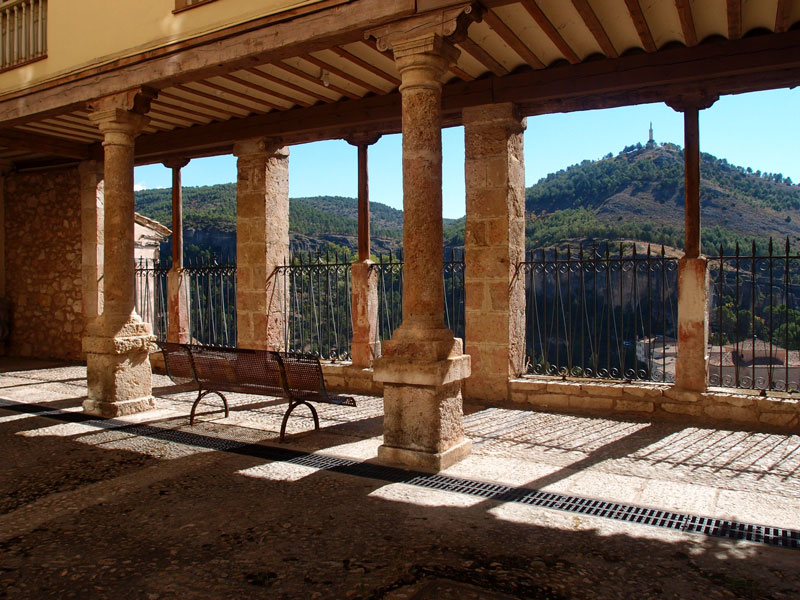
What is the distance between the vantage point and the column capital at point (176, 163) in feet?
30.3

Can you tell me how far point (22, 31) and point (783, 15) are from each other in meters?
7.91

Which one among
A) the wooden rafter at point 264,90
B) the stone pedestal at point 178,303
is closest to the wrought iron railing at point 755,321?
the wooden rafter at point 264,90

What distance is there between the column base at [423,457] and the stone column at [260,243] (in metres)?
4.33

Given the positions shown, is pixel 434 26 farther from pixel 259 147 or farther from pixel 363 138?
pixel 259 147

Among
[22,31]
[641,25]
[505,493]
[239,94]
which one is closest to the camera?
[505,493]

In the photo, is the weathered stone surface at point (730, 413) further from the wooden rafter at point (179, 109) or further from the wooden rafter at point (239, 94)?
the wooden rafter at point (179, 109)

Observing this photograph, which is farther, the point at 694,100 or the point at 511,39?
the point at 694,100

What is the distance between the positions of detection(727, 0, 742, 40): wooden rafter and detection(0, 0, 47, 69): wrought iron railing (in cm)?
687

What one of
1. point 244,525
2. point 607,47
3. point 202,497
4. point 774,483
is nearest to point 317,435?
point 202,497

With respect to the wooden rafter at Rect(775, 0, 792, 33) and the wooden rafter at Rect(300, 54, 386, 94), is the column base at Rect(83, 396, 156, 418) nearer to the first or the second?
the wooden rafter at Rect(300, 54, 386, 94)

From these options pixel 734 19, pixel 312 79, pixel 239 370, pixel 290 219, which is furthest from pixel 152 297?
pixel 290 219

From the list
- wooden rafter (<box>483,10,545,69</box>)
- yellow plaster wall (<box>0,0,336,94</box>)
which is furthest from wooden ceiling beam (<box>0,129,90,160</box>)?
wooden rafter (<box>483,10,545,69</box>)

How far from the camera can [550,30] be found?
5.05m

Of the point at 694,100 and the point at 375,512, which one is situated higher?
the point at 694,100
